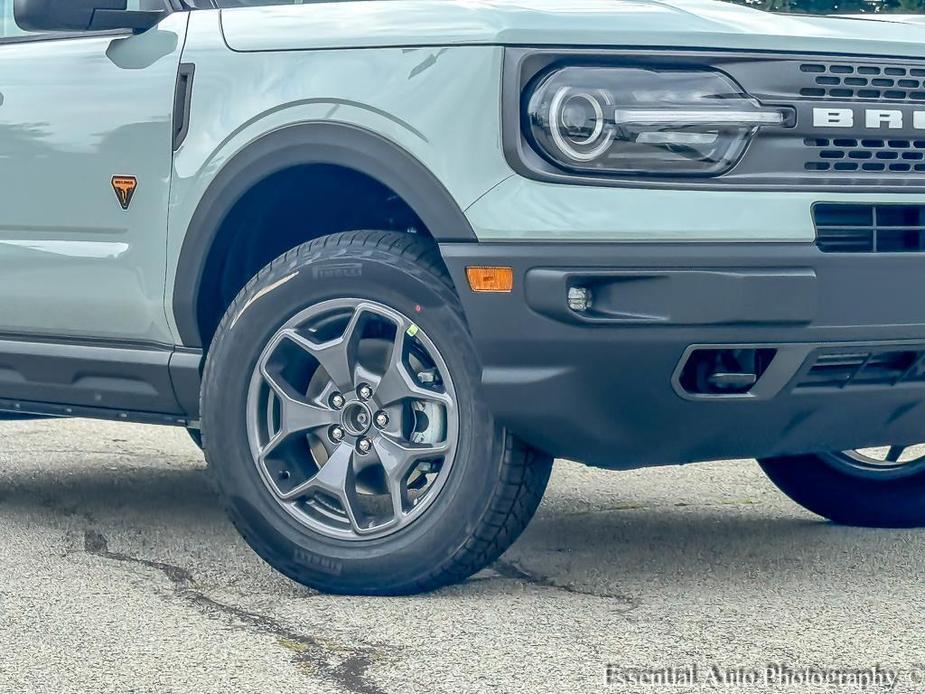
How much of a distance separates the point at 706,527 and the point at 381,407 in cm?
142

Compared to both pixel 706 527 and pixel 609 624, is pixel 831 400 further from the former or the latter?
pixel 706 527

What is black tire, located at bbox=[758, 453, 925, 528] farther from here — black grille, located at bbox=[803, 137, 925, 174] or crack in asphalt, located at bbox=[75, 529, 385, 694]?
crack in asphalt, located at bbox=[75, 529, 385, 694]

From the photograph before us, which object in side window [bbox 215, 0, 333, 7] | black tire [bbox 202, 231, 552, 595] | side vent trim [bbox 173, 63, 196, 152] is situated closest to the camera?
black tire [bbox 202, 231, 552, 595]

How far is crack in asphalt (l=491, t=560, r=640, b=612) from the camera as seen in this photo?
3.69 meters

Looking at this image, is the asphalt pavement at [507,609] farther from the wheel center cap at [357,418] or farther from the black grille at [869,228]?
the black grille at [869,228]

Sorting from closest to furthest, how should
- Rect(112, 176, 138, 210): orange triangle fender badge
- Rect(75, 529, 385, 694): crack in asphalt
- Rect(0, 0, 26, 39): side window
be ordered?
Rect(75, 529, 385, 694): crack in asphalt, Rect(112, 176, 138, 210): orange triangle fender badge, Rect(0, 0, 26, 39): side window

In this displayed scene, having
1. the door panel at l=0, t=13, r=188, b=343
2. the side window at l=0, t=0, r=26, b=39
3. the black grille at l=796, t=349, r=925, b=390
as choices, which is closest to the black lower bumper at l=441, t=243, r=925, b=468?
the black grille at l=796, t=349, r=925, b=390

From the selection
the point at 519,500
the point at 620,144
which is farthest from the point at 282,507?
the point at 620,144

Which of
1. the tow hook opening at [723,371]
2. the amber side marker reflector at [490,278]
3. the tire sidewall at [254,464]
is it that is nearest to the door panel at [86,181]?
the tire sidewall at [254,464]

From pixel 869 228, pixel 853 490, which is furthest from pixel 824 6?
pixel 853 490

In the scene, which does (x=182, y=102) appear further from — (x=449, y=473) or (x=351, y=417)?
(x=449, y=473)

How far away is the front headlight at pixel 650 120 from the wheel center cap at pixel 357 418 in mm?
742

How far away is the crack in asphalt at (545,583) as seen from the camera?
12.1 feet

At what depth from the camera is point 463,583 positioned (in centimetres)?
383
